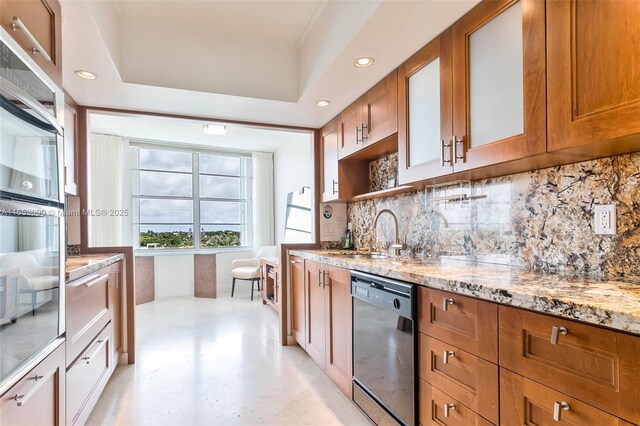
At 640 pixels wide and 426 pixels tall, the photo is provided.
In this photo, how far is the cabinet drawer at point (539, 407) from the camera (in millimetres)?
870

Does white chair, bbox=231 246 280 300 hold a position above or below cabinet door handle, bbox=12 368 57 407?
below

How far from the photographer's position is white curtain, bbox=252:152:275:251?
6102mm

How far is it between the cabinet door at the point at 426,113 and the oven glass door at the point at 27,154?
1.74m

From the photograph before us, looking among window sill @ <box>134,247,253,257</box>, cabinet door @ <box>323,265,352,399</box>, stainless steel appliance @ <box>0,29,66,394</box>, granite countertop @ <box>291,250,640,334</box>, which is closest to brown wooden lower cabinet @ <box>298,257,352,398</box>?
cabinet door @ <box>323,265,352,399</box>

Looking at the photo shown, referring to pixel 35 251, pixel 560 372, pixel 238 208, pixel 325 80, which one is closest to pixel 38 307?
pixel 35 251

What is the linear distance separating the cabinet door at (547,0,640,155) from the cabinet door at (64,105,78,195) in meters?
2.99

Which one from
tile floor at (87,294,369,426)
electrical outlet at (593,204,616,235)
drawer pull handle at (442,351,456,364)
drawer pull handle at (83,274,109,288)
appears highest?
electrical outlet at (593,204,616,235)

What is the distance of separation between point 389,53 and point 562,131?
1.10 meters

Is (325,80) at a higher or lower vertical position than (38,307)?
higher

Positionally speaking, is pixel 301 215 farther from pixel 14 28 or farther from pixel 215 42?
pixel 14 28

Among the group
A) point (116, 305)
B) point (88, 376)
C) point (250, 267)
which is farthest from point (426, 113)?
point (250, 267)

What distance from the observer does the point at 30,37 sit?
1183 mm

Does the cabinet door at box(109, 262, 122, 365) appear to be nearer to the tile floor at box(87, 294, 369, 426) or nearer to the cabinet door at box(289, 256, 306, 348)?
the tile floor at box(87, 294, 369, 426)

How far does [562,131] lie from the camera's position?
122 centimetres
